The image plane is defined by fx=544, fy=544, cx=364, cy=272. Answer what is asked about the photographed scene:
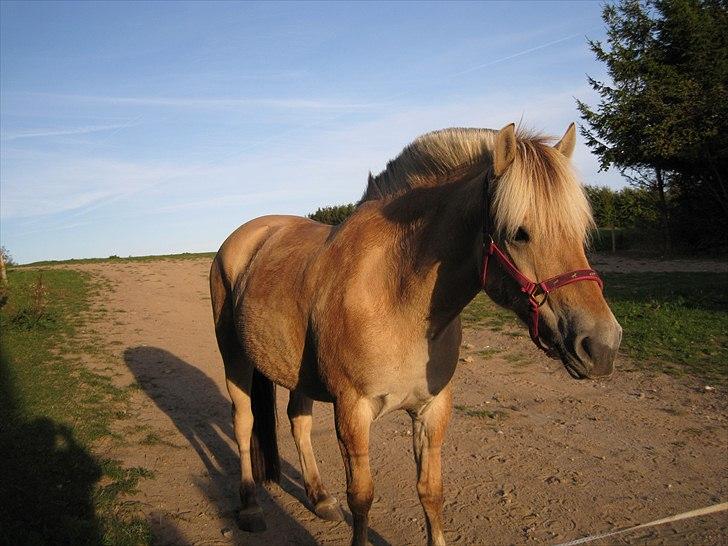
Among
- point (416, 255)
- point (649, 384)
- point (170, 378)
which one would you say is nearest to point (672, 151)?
point (649, 384)

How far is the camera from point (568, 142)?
2713 mm

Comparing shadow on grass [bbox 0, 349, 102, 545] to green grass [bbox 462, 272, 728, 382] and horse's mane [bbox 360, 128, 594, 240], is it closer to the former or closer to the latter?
horse's mane [bbox 360, 128, 594, 240]

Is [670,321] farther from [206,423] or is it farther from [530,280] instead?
[530,280]

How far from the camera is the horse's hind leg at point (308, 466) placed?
4.08 m

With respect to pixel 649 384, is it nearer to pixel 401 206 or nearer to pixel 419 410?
pixel 419 410

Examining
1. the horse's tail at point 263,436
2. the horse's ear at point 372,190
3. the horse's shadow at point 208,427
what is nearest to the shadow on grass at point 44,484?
the horse's shadow at point 208,427

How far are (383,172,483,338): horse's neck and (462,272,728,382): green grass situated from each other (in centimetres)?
531

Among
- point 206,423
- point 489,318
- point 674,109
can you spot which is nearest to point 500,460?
point 206,423

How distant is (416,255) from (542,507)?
235cm

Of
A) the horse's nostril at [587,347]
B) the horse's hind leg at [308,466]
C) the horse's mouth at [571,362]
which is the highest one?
the horse's nostril at [587,347]

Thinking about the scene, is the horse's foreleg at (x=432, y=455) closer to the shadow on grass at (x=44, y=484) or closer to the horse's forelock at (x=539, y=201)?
the horse's forelock at (x=539, y=201)

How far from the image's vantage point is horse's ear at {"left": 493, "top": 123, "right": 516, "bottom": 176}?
231 cm

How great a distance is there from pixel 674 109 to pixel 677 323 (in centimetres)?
1117

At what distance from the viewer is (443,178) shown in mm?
2994
